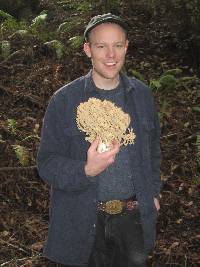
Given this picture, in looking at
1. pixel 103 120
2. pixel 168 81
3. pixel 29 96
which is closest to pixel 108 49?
pixel 103 120

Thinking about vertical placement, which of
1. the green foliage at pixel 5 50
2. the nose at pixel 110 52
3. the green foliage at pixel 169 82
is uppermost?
the green foliage at pixel 5 50

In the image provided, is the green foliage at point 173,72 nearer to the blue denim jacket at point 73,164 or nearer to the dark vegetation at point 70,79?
the dark vegetation at point 70,79

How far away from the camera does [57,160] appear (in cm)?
319

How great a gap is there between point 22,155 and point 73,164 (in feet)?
11.0

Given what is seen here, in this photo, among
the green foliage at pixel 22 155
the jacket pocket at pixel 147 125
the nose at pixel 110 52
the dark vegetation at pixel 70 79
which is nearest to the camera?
the nose at pixel 110 52

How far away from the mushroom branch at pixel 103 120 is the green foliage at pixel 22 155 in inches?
131

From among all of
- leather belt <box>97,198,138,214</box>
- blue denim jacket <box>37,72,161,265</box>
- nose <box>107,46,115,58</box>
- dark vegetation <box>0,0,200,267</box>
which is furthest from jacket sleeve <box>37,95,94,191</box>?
dark vegetation <box>0,0,200,267</box>

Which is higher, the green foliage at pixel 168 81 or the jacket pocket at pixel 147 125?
the green foliage at pixel 168 81

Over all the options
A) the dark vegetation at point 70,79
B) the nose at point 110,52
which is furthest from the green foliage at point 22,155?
the nose at point 110,52

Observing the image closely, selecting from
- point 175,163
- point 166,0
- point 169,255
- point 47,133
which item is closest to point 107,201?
point 47,133

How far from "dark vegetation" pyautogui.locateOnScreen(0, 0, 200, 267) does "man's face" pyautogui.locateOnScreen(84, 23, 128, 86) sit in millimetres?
2492

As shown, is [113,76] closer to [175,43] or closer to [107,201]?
[107,201]

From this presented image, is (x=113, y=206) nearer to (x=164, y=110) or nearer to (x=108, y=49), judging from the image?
(x=108, y=49)

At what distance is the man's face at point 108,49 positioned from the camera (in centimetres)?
324
